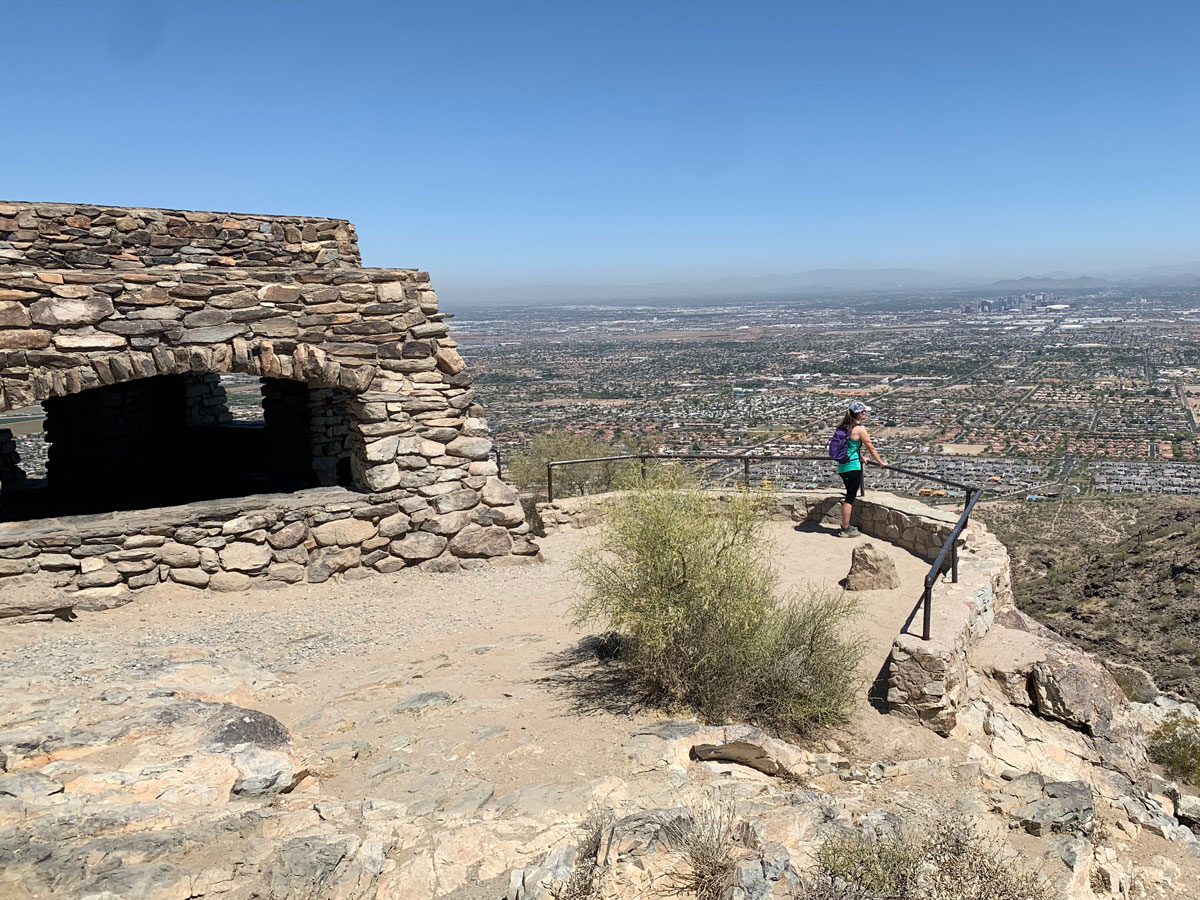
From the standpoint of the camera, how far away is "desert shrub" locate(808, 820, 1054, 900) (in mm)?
3518

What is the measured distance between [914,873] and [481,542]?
5.77 m

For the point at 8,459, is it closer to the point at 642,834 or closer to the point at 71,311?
the point at 71,311

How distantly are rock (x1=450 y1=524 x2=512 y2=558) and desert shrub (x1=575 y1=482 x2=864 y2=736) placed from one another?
271 cm

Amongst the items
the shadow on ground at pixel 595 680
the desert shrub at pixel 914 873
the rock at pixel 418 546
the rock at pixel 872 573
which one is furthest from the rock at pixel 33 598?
the rock at pixel 872 573

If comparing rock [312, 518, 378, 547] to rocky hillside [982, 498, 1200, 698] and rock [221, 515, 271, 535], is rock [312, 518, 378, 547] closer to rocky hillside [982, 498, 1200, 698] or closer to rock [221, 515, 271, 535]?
rock [221, 515, 271, 535]

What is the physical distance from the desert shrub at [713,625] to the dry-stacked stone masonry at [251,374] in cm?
293

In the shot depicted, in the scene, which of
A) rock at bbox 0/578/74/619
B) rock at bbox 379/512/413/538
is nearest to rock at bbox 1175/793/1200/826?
rock at bbox 379/512/413/538

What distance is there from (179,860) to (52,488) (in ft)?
29.6

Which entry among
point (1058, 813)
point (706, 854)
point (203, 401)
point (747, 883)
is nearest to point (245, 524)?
point (203, 401)

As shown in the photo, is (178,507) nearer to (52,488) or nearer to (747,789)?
(52,488)

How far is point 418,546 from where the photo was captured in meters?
8.48

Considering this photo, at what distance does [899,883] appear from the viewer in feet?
11.7

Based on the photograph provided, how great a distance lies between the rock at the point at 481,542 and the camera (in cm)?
865

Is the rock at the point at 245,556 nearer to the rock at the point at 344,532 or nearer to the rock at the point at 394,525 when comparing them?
the rock at the point at 344,532
